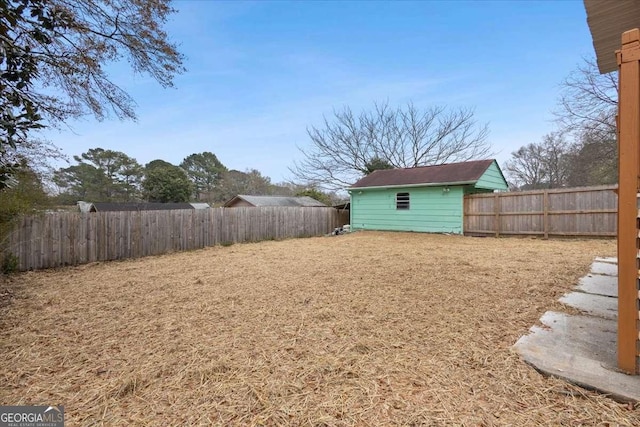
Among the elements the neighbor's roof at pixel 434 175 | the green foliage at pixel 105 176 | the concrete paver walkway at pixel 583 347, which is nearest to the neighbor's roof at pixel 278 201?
the neighbor's roof at pixel 434 175

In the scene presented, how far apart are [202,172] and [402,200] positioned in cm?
3074

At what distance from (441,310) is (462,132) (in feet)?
59.4

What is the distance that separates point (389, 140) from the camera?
19.0 metres

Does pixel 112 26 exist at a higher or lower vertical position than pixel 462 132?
lower

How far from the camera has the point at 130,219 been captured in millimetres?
7910

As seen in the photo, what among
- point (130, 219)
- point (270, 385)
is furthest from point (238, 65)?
point (270, 385)

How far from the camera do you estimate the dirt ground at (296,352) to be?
5.08 feet

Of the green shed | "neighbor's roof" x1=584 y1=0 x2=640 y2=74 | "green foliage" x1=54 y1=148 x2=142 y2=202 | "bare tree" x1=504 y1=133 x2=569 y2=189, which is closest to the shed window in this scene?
the green shed

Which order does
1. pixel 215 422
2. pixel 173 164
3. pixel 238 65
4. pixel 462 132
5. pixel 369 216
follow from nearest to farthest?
pixel 215 422 < pixel 238 65 < pixel 369 216 < pixel 462 132 < pixel 173 164

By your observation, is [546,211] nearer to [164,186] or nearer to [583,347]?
[583,347]

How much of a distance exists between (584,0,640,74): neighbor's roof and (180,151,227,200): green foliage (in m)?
37.2

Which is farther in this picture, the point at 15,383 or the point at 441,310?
the point at 441,310

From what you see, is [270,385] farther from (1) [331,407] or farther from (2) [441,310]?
(2) [441,310]

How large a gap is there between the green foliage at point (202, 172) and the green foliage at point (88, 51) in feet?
111
